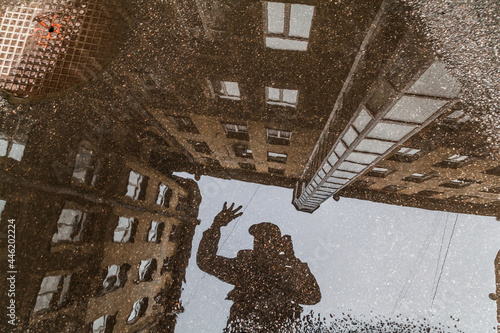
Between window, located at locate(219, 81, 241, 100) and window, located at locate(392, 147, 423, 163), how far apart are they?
2.50 m

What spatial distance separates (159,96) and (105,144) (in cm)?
107

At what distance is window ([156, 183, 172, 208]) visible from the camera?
11.2 ft

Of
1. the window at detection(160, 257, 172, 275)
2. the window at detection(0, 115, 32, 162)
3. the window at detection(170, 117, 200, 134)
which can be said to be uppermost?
the window at detection(170, 117, 200, 134)

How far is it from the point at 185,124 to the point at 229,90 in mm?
858

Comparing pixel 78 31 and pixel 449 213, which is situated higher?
pixel 78 31

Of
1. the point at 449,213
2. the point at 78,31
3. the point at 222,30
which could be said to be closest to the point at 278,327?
the point at 449,213

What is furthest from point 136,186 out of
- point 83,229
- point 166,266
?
point 166,266

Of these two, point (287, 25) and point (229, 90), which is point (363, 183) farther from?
point (287, 25)

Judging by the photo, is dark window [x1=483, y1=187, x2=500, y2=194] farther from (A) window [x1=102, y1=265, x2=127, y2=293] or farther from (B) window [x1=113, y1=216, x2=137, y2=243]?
(A) window [x1=102, y1=265, x2=127, y2=293]

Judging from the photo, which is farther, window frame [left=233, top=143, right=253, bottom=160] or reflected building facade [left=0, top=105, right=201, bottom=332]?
window frame [left=233, top=143, right=253, bottom=160]

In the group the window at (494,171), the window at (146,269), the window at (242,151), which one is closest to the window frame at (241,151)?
the window at (242,151)

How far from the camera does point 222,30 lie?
3318 millimetres

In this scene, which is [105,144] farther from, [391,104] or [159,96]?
[391,104]

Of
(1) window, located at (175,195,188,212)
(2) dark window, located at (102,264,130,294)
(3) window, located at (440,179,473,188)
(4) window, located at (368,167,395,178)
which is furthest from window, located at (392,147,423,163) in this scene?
(2) dark window, located at (102,264,130,294)
